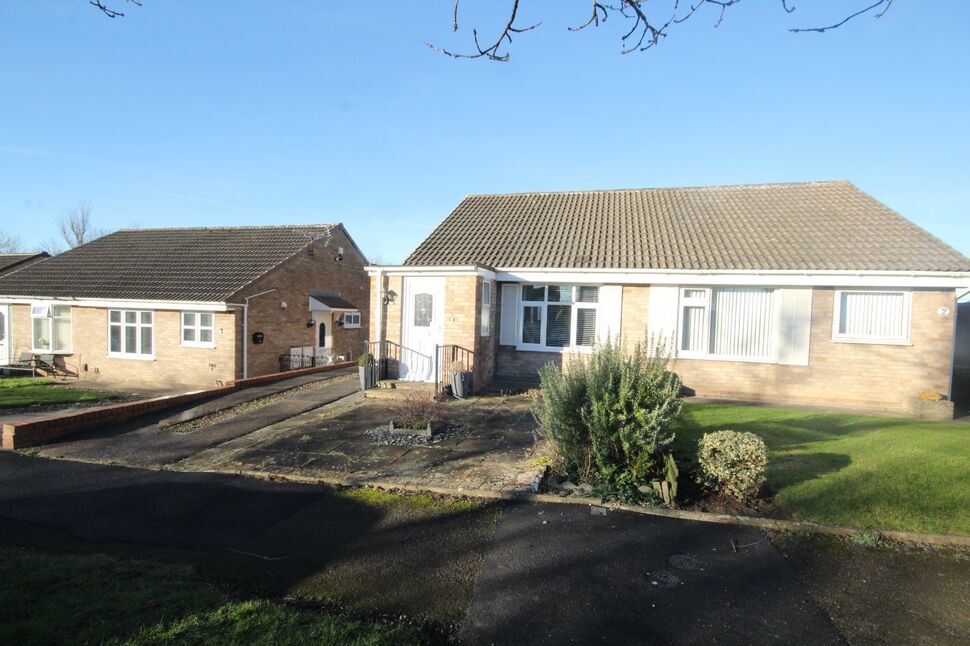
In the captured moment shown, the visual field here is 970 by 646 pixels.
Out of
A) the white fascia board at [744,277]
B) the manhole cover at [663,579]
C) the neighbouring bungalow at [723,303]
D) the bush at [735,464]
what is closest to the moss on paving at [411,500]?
the manhole cover at [663,579]

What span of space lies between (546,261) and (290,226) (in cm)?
1399

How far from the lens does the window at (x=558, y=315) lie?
1273 centimetres

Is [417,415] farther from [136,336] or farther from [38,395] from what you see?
[136,336]

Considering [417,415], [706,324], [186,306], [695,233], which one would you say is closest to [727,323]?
[706,324]

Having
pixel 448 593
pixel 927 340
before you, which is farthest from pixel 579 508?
pixel 927 340

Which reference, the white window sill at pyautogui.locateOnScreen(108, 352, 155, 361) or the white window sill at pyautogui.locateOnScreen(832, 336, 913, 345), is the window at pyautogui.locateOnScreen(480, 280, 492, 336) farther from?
the white window sill at pyautogui.locateOnScreen(108, 352, 155, 361)

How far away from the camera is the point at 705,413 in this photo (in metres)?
9.63

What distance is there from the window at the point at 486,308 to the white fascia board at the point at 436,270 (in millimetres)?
250

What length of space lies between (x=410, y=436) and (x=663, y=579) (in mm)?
4988

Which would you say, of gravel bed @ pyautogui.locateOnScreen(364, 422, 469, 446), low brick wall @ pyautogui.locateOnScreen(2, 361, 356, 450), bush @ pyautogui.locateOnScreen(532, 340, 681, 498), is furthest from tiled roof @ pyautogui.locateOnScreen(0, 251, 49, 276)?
bush @ pyautogui.locateOnScreen(532, 340, 681, 498)

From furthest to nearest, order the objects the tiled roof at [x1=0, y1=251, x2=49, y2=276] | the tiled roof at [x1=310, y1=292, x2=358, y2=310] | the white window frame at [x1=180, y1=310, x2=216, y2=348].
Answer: the tiled roof at [x1=0, y1=251, x2=49, y2=276]
the tiled roof at [x1=310, y1=292, x2=358, y2=310]
the white window frame at [x1=180, y1=310, x2=216, y2=348]

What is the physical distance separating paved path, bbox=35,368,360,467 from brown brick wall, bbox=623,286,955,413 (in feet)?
28.3

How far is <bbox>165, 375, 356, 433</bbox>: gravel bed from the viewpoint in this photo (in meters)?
9.32

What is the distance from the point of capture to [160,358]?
16641 mm
